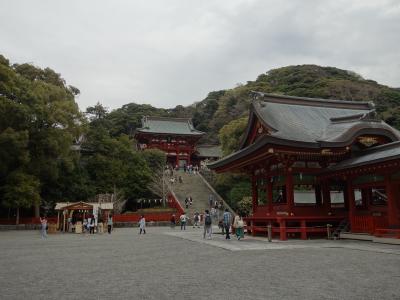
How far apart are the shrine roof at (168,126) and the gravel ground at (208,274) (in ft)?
167

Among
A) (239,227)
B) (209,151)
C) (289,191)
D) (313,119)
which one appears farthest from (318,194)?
(209,151)

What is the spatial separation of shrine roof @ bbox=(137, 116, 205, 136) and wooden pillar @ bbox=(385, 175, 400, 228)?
162ft

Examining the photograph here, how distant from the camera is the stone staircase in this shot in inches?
1519

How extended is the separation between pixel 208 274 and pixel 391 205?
33.2 feet

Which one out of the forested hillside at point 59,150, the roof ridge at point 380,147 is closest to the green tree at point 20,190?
the forested hillside at point 59,150

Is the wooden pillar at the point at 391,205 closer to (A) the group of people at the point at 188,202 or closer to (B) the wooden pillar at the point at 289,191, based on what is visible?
(B) the wooden pillar at the point at 289,191

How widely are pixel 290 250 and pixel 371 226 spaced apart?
4972 mm

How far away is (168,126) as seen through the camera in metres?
67.6

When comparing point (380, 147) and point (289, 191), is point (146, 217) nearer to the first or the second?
point (289, 191)

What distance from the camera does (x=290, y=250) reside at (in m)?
13.4

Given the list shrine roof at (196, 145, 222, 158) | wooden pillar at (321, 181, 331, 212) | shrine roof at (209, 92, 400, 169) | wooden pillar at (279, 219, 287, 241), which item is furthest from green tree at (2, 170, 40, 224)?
shrine roof at (196, 145, 222, 158)

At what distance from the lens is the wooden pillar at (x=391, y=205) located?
15398 mm

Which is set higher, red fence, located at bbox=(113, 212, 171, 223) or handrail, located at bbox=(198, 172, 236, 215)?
handrail, located at bbox=(198, 172, 236, 215)

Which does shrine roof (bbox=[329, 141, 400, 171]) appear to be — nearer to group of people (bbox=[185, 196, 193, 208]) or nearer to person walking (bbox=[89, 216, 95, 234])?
person walking (bbox=[89, 216, 95, 234])
